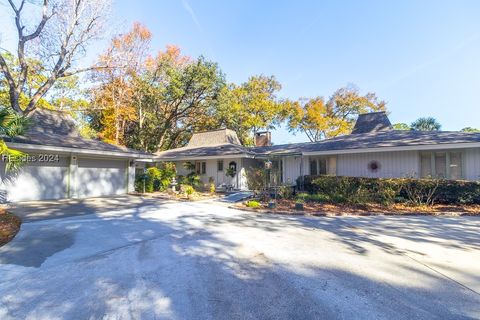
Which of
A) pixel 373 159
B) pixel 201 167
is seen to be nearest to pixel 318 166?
pixel 373 159

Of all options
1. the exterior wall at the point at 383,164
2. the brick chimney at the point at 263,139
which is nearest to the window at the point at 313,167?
the exterior wall at the point at 383,164

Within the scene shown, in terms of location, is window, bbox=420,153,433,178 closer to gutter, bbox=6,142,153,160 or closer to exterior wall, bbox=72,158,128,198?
gutter, bbox=6,142,153,160

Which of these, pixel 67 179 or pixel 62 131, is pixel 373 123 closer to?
pixel 67 179

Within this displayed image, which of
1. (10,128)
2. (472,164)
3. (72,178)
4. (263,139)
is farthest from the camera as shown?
(263,139)

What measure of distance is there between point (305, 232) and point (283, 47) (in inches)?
673

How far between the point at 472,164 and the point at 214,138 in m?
18.2

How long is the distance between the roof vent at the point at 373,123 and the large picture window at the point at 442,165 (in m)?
8.48

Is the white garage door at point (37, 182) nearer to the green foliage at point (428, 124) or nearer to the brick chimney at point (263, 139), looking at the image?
the brick chimney at point (263, 139)

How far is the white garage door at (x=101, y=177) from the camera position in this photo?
1364 centimetres

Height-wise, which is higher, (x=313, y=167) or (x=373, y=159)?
(x=373, y=159)

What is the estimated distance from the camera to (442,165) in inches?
458

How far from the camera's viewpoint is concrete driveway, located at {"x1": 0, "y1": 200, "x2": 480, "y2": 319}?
9.45ft

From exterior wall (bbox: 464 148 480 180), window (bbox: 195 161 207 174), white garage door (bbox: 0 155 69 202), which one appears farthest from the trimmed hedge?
white garage door (bbox: 0 155 69 202)

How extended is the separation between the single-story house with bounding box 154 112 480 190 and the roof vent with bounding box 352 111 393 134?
8cm
